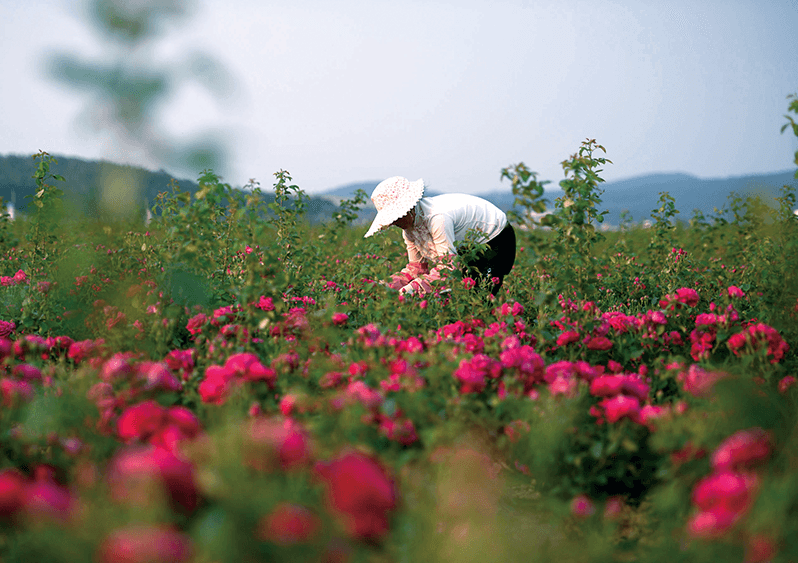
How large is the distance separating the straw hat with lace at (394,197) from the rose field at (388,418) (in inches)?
19.1

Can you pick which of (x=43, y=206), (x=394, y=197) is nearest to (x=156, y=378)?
(x=394, y=197)

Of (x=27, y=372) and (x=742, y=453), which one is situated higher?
(x=27, y=372)

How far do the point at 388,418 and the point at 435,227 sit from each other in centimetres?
211

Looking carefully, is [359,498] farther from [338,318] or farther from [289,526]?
[338,318]

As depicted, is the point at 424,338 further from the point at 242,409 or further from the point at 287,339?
the point at 242,409

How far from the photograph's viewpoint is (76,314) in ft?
8.55

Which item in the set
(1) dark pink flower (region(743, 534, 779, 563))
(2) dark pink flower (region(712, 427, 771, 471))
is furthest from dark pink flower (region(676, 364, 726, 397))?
(1) dark pink flower (region(743, 534, 779, 563))

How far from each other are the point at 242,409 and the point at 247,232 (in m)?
1.22

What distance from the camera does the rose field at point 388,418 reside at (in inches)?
36.0

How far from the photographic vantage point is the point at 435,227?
349cm

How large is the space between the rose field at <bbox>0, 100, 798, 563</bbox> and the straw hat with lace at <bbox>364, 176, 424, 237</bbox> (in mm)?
485

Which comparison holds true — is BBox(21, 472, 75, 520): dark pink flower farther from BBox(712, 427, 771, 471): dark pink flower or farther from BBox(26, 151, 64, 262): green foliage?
A: BBox(26, 151, 64, 262): green foliage

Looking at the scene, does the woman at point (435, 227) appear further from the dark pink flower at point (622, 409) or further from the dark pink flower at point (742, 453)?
the dark pink flower at point (742, 453)

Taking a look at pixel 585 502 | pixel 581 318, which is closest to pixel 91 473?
pixel 585 502
